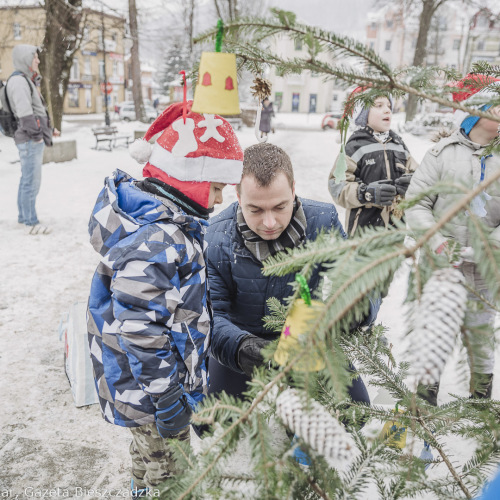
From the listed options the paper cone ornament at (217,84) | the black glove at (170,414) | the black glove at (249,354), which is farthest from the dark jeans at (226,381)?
the paper cone ornament at (217,84)

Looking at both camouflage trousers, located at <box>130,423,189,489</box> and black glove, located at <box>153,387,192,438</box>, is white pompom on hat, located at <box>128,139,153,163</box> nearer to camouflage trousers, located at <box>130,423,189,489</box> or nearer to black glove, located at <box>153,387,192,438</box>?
black glove, located at <box>153,387,192,438</box>

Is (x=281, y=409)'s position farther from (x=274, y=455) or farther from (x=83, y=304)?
(x=83, y=304)

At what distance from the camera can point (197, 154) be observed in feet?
6.17

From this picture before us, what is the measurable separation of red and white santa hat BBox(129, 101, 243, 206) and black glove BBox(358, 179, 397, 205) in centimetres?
169

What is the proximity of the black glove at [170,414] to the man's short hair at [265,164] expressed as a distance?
945 millimetres

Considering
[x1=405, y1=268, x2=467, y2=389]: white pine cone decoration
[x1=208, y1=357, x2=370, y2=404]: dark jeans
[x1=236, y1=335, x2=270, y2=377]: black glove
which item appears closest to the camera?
[x1=405, y1=268, x2=467, y2=389]: white pine cone decoration

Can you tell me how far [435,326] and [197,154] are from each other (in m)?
1.48

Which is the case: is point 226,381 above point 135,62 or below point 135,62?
below

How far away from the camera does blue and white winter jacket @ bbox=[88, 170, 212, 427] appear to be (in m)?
1.70

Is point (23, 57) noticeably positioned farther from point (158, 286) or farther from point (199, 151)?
point (158, 286)

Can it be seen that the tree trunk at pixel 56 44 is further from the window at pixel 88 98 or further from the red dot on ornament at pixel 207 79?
the window at pixel 88 98

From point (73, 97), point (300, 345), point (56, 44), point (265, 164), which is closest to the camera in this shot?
point (300, 345)

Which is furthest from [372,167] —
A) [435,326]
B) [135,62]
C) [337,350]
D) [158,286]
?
[135,62]

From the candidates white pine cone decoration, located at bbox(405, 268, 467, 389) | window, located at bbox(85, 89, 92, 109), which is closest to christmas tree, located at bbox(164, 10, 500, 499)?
white pine cone decoration, located at bbox(405, 268, 467, 389)
